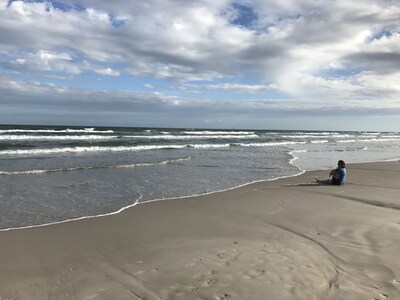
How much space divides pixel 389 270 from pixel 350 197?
212 inches

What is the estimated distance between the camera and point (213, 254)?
16.8ft

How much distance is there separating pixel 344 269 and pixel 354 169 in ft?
41.9

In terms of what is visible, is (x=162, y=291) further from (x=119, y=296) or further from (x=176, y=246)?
(x=176, y=246)

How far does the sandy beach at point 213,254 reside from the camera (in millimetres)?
4035

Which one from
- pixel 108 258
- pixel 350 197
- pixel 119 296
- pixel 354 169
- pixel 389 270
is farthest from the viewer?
pixel 354 169

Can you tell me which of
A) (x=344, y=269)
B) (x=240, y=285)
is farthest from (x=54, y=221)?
(x=344, y=269)

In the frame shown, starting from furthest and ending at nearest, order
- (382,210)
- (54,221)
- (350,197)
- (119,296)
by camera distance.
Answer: (350,197) < (382,210) < (54,221) < (119,296)

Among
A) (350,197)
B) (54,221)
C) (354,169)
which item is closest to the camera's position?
(54,221)

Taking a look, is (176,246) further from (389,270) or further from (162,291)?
(389,270)

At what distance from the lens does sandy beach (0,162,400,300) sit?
404 centimetres

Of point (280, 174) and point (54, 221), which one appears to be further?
point (280, 174)

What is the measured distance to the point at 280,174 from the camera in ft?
47.4

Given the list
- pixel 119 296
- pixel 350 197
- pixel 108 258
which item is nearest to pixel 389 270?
pixel 119 296

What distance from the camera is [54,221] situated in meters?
6.92
